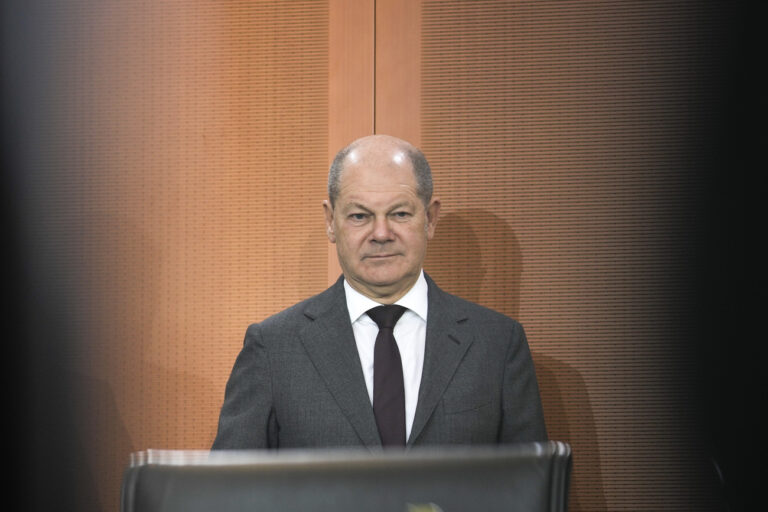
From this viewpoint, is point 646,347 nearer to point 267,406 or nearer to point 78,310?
point 267,406

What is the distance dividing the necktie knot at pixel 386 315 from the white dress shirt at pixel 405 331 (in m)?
0.01

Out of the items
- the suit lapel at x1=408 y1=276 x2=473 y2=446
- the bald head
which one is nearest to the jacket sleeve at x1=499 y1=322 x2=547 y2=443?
the suit lapel at x1=408 y1=276 x2=473 y2=446

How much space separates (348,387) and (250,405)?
25cm

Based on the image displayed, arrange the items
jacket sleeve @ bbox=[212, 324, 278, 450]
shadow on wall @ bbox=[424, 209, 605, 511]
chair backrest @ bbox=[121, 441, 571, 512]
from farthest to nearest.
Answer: shadow on wall @ bbox=[424, 209, 605, 511] → jacket sleeve @ bbox=[212, 324, 278, 450] → chair backrest @ bbox=[121, 441, 571, 512]

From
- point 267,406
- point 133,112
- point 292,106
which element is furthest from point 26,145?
point 267,406

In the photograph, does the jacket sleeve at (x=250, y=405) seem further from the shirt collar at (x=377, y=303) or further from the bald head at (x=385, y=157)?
the bald head at (x=385, y=157)

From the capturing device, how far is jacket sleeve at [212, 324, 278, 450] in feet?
5.70

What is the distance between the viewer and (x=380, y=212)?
182 centimetres

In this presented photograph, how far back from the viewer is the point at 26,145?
8.45 ft

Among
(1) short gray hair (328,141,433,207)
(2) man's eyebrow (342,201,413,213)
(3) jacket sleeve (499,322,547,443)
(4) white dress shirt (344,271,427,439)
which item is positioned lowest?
(3) jacket sleeve (499,322,547,443)

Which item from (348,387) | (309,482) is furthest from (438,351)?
(309,482)

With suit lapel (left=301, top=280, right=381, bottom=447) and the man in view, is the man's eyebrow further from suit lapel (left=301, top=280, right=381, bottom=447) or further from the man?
suit lapel (left=301, top=280, right=381, bottom=447)

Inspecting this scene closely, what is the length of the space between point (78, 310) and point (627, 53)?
2081mm

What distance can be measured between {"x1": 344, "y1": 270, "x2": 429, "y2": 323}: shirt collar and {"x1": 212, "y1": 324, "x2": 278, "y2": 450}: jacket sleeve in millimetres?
242
